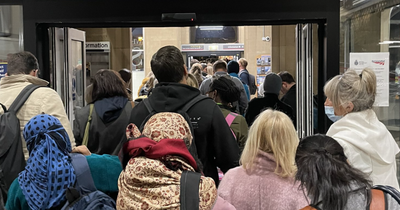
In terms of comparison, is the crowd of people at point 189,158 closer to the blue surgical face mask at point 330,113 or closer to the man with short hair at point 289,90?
the blue surgical face mask at point 330,113

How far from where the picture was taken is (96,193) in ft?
7.63

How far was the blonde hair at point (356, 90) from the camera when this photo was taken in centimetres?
286

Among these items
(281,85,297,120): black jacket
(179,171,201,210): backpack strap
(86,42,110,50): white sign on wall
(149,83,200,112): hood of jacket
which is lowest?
(179,171,201,210): backpack strap

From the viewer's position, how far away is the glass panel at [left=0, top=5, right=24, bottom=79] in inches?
195

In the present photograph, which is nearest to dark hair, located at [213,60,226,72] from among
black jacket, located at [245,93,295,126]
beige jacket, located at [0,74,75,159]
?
black jacket, located at [245,93,295,126]

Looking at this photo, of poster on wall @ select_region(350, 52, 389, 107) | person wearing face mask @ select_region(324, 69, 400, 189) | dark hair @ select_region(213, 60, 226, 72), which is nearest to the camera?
person wearing face mask @ select_region(324, 69, 400, 189)

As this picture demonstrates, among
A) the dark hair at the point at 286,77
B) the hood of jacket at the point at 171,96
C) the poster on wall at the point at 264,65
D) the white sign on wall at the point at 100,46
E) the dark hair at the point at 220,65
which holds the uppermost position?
the white sign on wall at the point at 100,46

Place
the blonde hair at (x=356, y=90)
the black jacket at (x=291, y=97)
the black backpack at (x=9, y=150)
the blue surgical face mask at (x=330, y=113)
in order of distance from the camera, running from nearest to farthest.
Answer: the blonde hair at (x=356, y=90) → the black backpack at (x=9, y=150) → the blue surgical face mask at (x=330, y=113) → the black jacket at (x=291, y=97)

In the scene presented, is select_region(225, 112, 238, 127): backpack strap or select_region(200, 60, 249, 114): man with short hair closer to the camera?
select_region(225, 112, 238, 127): backpack strap

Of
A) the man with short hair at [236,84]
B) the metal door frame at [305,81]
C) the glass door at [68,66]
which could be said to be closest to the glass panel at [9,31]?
the glass door at [68,66]

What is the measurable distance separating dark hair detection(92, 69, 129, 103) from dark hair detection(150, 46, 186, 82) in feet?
3.41

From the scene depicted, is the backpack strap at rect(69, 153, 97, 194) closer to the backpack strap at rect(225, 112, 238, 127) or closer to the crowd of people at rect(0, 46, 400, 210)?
the crowd of people at rect(0, 46, 400, 210)

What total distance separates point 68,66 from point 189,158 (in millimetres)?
3779

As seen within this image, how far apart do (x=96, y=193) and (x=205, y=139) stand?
0.76 meters
